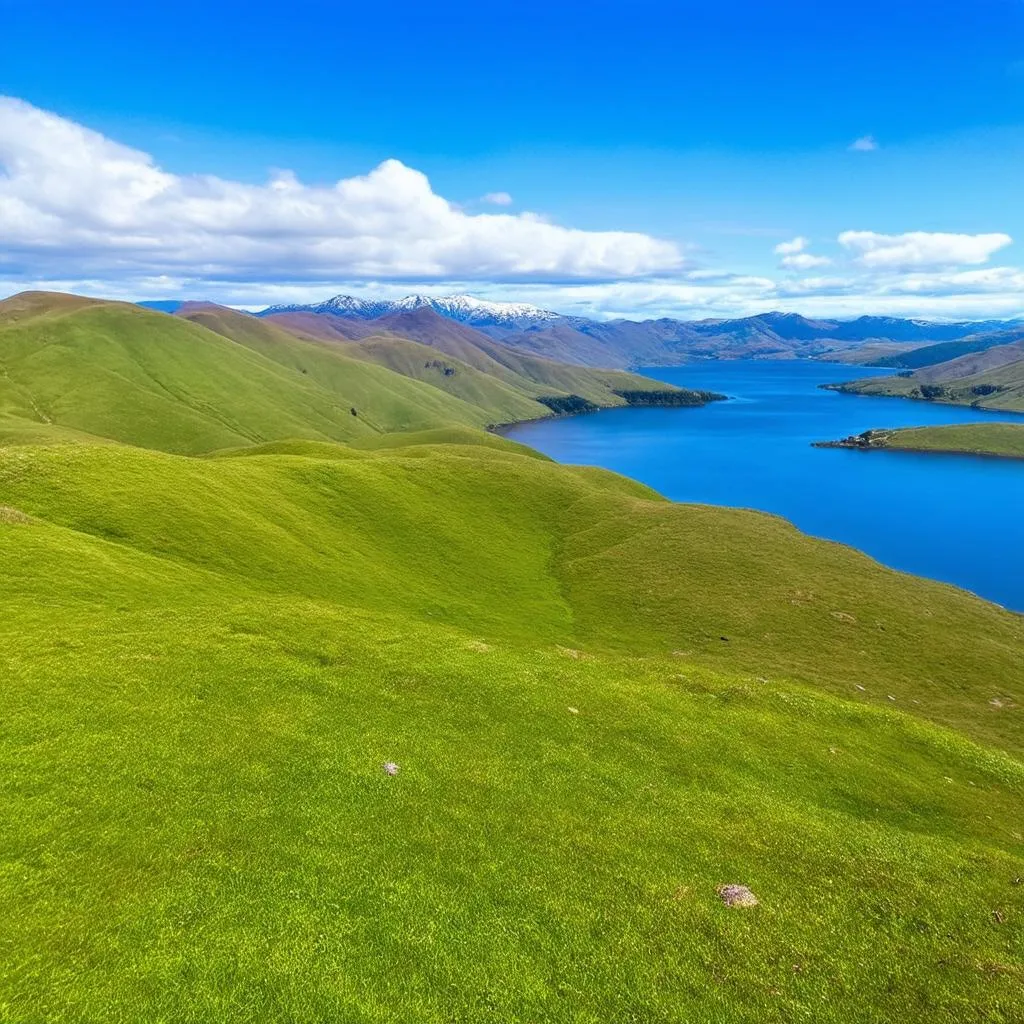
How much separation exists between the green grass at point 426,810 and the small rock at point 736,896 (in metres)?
0.41

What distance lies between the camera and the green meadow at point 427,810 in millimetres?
15719

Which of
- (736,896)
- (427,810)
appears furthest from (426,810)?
(736,896)

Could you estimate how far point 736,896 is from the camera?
19.9 m

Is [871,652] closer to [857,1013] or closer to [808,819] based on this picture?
[808,819]

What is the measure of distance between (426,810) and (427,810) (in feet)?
0.13

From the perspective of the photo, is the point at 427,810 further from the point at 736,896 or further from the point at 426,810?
the point at 736,896

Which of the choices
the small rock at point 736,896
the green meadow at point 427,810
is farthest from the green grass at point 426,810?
the small rock at point 736,896

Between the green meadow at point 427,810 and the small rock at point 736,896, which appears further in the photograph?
the small rock at point 736,896

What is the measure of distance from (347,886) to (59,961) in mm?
7033

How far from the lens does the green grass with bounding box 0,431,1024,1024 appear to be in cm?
1574

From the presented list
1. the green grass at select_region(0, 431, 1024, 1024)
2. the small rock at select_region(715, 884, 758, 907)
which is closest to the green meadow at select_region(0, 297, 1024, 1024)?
the green grass at select_region(0, 431, 1024, 1024)

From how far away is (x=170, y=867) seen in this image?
17766 millimetres

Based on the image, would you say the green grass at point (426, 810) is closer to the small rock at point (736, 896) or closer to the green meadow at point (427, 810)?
the green meadow at point (427, 810)

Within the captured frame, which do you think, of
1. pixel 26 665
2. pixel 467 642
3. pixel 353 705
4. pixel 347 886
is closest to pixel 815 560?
pixel 467 642
